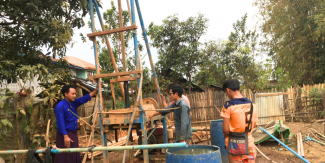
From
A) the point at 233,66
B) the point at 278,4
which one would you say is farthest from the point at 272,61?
the point at 278,4

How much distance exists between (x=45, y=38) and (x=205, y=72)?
13.2 m

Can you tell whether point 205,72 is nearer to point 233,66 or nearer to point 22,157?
point 233,66

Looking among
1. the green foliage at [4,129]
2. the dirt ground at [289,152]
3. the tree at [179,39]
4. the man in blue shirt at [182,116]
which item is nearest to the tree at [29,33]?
the green foliage at [4,129]

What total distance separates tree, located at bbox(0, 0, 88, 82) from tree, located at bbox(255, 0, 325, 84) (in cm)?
1369

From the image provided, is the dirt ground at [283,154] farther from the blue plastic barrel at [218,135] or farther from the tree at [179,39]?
the tree at [179,39]

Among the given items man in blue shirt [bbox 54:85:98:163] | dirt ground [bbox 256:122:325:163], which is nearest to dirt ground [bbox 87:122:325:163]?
dirt ground [bbox 256:122:325:163]

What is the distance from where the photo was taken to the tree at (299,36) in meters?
14.7

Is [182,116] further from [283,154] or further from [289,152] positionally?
[289,152]

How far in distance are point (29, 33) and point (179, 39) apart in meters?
11.0

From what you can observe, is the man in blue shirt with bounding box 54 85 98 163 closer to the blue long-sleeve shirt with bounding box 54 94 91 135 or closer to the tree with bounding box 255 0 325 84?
the blue long-sleeve shirt with bounding box 54 94 91 135

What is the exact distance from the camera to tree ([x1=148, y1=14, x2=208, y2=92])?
1541 cm

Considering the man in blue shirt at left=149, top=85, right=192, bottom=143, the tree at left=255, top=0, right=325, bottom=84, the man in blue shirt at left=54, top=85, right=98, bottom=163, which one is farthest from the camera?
the tree at left=255, top=0, right=325, bottom=84

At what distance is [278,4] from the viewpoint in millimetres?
15625

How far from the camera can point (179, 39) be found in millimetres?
15500
